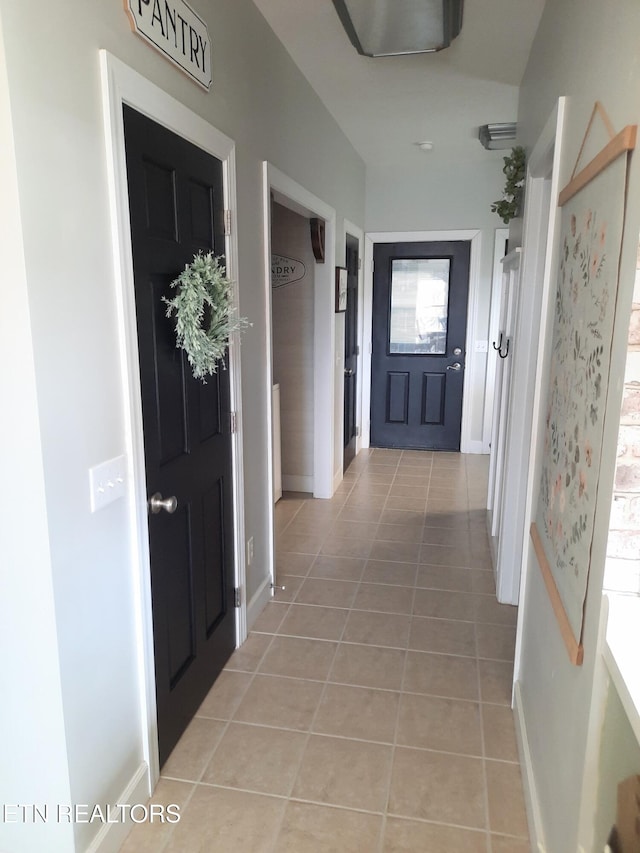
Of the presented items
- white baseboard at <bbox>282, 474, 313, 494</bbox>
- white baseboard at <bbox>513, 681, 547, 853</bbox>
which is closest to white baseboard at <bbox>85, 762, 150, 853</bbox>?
white baseboard at <bbox>513, 681, 547, 853</bbox>

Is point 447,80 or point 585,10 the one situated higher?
point 447,80

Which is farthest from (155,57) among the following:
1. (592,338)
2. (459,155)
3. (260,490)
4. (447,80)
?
(459,155)

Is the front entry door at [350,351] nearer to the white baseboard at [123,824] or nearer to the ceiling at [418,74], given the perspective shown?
the ceiling at [418,74]

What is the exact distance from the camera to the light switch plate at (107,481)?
1.49 meters

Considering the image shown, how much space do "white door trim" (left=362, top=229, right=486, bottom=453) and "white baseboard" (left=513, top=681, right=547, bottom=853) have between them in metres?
3.79

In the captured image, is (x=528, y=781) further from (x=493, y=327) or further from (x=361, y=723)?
(x=493, y=327)

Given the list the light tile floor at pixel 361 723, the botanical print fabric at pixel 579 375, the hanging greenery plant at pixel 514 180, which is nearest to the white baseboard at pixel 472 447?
the light tile floor at pixel 361 723

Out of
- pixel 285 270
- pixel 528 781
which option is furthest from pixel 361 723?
pixel 285 270

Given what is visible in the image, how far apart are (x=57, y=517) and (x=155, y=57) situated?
1.33 m

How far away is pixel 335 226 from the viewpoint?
14.1 ft

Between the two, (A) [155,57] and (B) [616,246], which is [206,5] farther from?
(B) [616,246]

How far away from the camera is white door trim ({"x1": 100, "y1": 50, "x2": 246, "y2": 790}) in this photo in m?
1.49

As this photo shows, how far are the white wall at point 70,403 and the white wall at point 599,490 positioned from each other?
3.81 ft

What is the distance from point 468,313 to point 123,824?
4893 millimetres
